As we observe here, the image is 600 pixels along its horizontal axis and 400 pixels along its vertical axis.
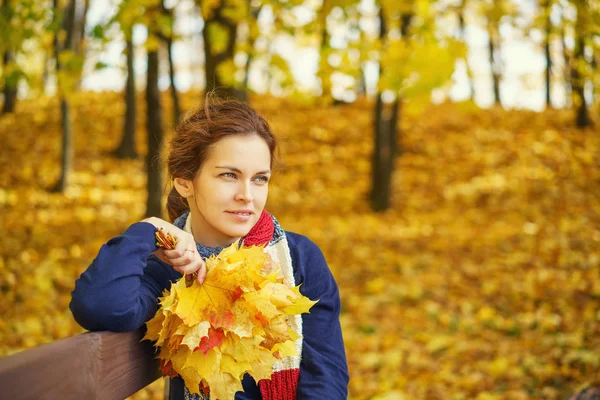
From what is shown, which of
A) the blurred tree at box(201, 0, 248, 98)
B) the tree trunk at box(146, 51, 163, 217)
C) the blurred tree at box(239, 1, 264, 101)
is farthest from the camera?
the tree trunk at box(146, 51, 163, 217)

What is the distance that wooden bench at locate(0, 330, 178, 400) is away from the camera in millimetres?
1106

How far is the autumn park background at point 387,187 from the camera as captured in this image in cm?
539

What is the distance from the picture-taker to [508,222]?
9.25 m

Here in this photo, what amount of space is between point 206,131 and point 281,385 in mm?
801

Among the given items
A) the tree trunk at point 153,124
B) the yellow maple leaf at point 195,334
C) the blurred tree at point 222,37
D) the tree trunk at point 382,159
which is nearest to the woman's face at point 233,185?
the yellow maple leaf at point 195,334

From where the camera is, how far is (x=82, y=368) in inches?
51.8

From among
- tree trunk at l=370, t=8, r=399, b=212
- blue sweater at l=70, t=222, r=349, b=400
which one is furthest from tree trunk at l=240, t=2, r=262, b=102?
blue sweater at l=70, t=222, r=349, b=400

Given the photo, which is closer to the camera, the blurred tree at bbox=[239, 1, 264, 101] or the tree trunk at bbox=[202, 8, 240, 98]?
the blurred tree at bbox=[239, 1, 264, 101]

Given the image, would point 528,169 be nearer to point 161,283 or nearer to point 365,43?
point 365,43

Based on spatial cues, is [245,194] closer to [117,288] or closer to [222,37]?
[117,288]

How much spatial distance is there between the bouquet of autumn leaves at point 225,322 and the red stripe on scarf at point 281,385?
0.22 meters

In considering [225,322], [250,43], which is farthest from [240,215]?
[250,43]

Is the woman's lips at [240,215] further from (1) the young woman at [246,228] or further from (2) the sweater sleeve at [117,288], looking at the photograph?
(2) the sweater sleeve at [117,288]

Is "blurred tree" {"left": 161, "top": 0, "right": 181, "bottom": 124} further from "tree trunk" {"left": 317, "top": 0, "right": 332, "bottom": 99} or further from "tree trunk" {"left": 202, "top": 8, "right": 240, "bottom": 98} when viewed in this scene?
"tree trunk" {"left": 317, "top": 0, "right": 332, "bottom": 99}
